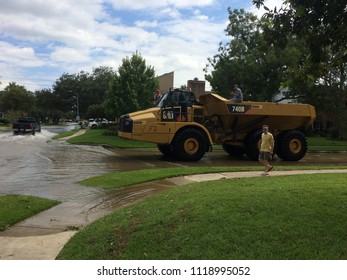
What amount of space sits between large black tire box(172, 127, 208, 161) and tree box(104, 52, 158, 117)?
15.6m

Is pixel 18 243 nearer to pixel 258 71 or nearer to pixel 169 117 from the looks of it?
pixel 169 117

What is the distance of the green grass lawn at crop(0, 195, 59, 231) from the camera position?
24.9ft

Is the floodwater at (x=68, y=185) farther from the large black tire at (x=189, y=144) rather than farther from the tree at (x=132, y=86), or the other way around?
the tree at (x=132, y=86)

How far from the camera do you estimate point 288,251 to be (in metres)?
4.88

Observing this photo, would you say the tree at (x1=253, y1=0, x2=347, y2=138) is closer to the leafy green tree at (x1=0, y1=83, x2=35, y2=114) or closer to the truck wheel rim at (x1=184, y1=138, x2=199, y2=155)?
the truck wheel rim at (x1=184, y1=138, x2=199, y2=155)

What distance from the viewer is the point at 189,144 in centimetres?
1775

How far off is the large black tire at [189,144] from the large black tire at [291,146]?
12.1 ft

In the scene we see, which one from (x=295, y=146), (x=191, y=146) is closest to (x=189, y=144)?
(x=191, y=146)

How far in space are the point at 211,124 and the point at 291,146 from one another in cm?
386

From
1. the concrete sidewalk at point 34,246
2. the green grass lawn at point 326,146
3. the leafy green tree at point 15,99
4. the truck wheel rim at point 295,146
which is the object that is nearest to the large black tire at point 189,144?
the truck wheel rim at point 295,146

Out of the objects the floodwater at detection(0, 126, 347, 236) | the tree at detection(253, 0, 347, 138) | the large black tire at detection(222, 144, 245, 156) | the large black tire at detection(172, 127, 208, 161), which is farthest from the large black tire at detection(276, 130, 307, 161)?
the tree at detection(253, 0, 347, 138)

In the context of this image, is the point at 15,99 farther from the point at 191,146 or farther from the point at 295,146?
the point at 295,146

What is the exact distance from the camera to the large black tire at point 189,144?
17516mm
